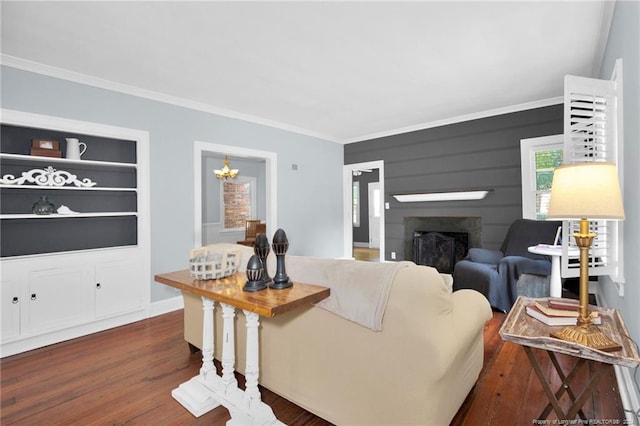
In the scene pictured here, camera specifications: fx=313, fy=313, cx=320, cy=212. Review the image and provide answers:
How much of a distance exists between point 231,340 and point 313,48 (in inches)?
95.5

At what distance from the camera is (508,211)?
14.8ft

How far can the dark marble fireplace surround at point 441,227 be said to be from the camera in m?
4.84

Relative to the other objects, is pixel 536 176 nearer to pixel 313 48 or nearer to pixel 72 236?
pixel 313 48

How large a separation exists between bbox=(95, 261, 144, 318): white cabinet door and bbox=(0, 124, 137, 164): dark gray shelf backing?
48.4 inches

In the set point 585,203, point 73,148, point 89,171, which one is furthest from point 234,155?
point 585,203

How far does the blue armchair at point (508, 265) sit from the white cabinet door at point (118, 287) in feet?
12.3

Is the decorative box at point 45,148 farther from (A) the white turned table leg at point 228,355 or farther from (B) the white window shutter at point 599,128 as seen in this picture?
(B) the white window shutter at point 599,128

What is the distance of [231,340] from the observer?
72.8 inches

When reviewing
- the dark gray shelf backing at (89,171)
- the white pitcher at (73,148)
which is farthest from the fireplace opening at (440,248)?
the white pitcher at (73,148)

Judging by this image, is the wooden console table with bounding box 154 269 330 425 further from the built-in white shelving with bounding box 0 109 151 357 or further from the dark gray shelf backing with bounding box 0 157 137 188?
the dark gray shelf backing with bounding box 0 157 137 188

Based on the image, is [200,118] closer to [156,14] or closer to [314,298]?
[156,14]

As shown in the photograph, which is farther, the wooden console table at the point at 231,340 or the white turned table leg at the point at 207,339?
the white turned table leg at the point at 207,339

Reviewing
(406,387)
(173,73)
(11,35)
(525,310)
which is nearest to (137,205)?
(173,73)

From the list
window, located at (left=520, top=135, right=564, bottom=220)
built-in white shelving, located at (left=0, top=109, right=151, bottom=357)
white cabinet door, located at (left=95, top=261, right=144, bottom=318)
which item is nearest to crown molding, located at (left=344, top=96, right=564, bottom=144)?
window, located at (left=520, top=135, right=564, bottom=220)
